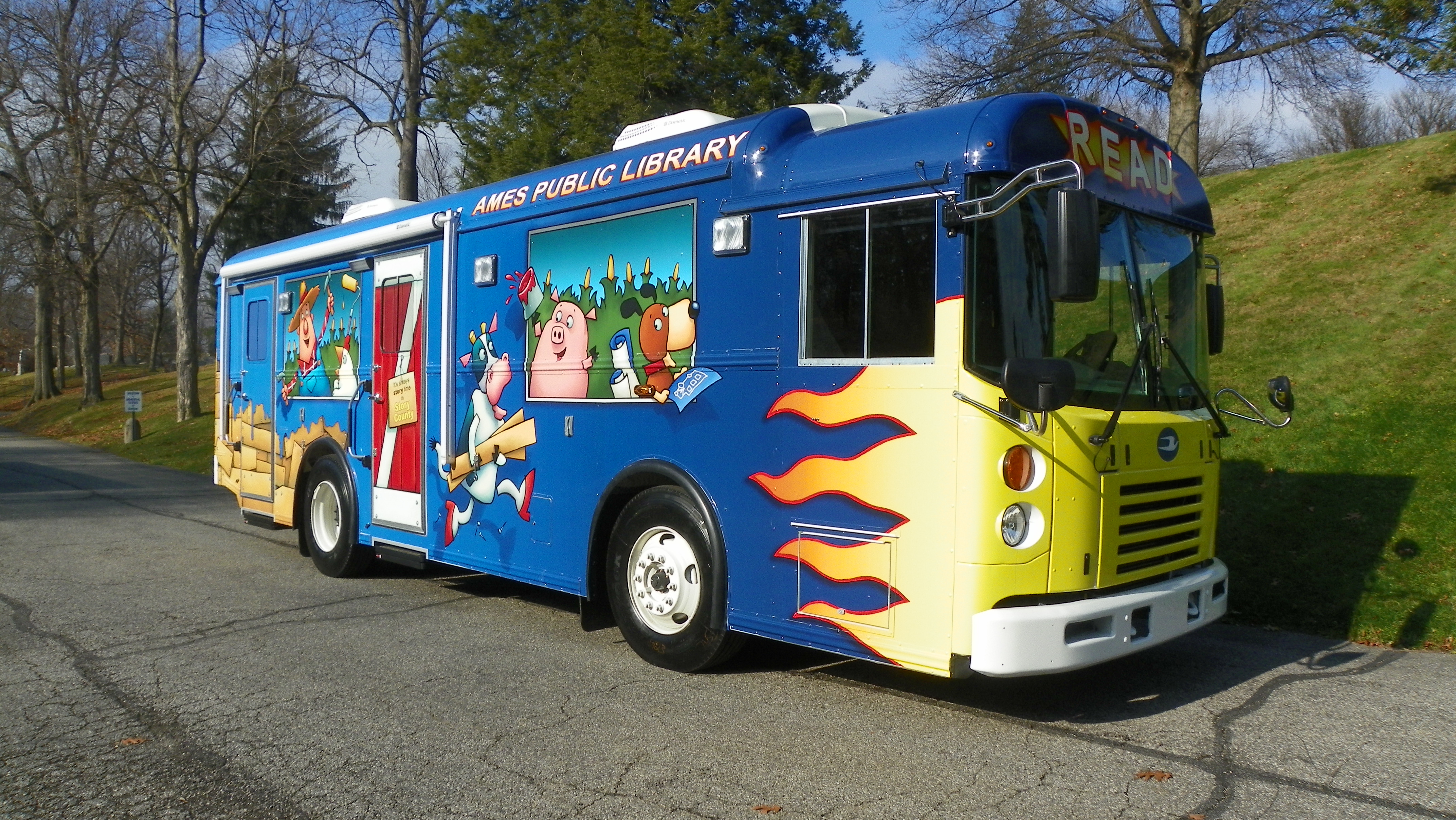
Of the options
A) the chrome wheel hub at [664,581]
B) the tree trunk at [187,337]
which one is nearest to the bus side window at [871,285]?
the chrome wheel hub at [664,581]

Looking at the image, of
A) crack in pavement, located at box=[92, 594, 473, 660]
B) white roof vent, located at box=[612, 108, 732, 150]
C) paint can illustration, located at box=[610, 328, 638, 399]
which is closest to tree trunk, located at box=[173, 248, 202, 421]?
crack in pavement, located at box=[92, 594, 473, 660]

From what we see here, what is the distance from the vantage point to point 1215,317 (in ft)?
21.2

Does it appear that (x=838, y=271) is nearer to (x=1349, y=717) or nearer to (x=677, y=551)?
(x=677, y=551)

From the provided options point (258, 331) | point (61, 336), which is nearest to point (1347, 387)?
point (258, 331)

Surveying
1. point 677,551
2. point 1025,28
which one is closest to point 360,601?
point 677,551

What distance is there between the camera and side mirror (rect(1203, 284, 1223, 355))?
21.1ft

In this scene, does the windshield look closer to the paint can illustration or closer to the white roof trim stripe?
the paint can illustration

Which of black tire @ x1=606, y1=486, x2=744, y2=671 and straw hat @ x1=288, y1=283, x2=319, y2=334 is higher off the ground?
straw hat @ x1=288, y1=283, x2=319, y2=334

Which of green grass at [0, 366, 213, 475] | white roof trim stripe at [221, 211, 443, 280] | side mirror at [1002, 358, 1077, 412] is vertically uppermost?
white roof trim stripe at [221, 211, 443, 280]

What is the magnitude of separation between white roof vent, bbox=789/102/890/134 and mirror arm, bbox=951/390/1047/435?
1825mm

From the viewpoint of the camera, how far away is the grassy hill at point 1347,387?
771 centimetres

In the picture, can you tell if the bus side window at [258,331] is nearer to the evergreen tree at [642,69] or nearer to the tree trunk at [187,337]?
the evergreen tree at [642,69]

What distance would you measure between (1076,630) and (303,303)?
7.47 meters

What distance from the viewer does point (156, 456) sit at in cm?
2342
